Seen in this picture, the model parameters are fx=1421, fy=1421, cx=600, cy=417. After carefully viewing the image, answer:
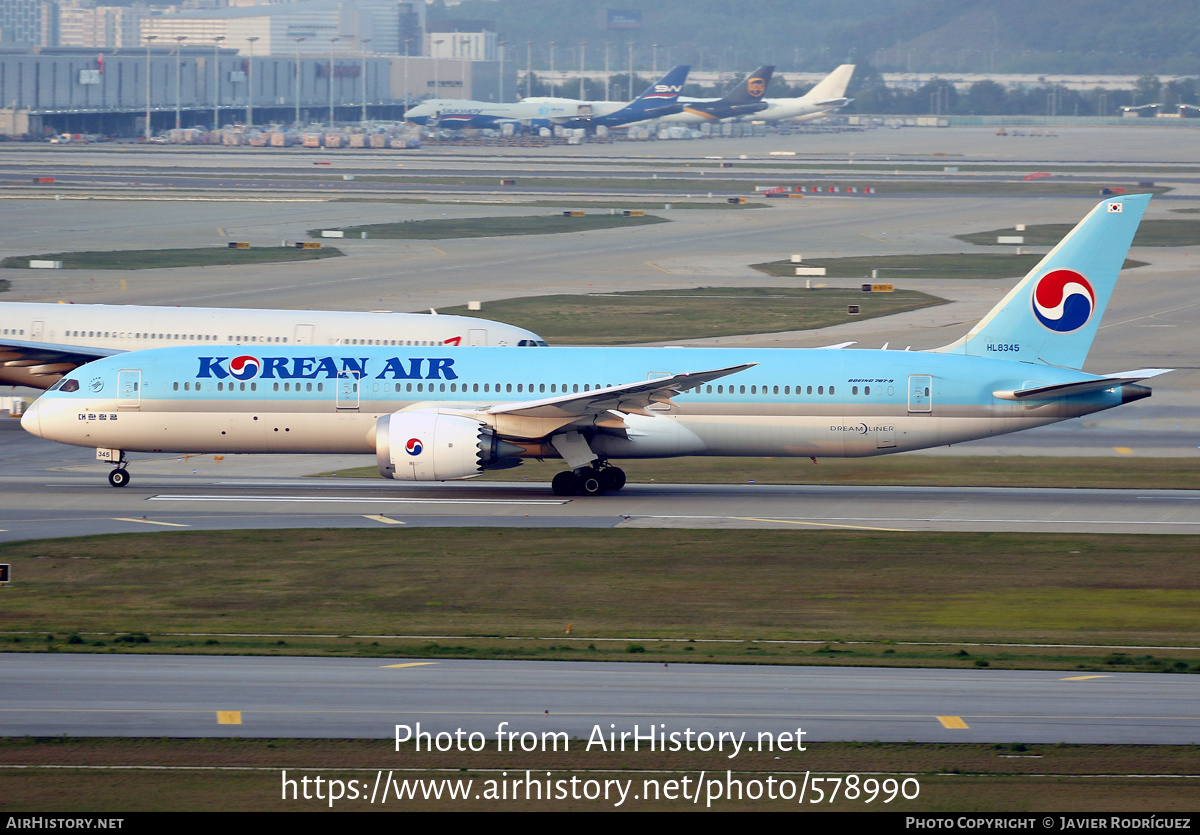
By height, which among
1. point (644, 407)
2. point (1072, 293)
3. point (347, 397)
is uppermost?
point (1072, 293)

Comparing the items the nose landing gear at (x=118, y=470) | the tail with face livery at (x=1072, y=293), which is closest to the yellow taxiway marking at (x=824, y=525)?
the tail with face livery at (x=1072, y=293)

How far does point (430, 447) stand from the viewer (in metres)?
39.6

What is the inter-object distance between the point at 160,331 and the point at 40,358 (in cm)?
443

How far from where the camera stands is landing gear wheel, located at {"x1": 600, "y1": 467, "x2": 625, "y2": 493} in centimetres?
4247

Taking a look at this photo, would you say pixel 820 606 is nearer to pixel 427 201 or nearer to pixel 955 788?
pixel 955 788

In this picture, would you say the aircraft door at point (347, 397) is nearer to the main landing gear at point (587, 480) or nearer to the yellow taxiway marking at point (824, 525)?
the main landing gear at point (587, 480)

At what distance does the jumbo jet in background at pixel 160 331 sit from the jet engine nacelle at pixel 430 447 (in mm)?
14337

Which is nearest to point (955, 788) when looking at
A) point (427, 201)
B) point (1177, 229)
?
point (1177, 229)

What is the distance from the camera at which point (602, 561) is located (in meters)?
33.5

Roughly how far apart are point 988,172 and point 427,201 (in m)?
83.4

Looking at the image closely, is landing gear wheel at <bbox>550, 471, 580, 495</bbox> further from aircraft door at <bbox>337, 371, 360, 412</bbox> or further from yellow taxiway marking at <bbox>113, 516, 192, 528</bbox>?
yellow taxiway marking at <bbox>113, 516, 192, 528</bbox>

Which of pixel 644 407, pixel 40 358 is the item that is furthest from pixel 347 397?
pixel 40 358

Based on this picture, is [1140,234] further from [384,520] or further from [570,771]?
[570,771]

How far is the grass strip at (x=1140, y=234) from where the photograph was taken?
4419 inches
